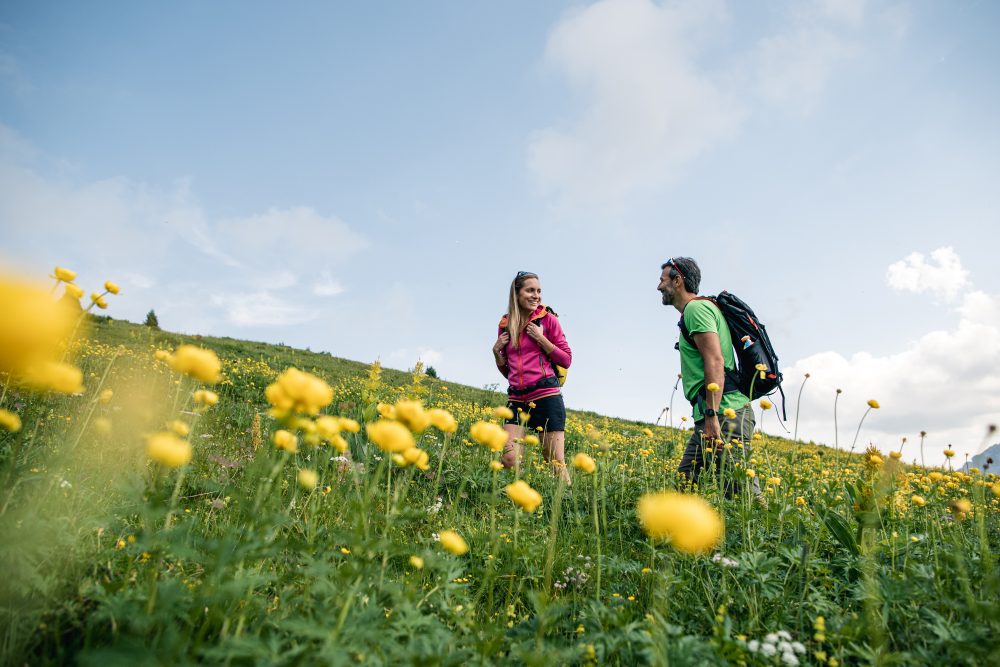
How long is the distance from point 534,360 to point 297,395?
4112 millimetres

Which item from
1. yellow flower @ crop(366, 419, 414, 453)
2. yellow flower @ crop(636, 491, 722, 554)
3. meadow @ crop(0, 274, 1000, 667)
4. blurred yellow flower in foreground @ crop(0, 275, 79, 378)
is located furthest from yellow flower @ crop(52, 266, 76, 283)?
yellow flower @ crop(636, 491, 722, 554)

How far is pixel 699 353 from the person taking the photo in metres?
4.48

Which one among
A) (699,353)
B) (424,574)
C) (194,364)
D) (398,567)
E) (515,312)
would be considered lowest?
(398,567)

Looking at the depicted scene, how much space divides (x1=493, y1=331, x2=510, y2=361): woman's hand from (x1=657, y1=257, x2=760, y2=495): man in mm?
1806

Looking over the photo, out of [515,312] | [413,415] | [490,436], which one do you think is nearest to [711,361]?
[515,312]

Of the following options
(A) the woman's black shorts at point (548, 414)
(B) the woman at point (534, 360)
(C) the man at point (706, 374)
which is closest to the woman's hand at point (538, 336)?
(B) the woman at point (534, 360)

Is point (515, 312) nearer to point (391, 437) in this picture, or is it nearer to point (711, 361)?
point (711, 361)

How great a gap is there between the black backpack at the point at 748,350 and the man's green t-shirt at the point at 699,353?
0.20 feet

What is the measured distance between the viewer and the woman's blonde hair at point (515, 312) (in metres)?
5.50

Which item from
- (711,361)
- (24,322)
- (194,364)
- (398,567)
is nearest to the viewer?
(24,322)

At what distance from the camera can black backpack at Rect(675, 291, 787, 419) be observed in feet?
14.3

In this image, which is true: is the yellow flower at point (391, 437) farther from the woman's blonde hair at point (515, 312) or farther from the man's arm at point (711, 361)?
the woman's blonde hair at point (515, 312)

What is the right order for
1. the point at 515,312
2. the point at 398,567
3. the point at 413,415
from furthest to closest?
the point at 515,312 < the point at 398,567 < the point at 413,415

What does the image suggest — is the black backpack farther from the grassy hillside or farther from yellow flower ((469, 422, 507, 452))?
yellow flower ((469, 422, 507, 452))
